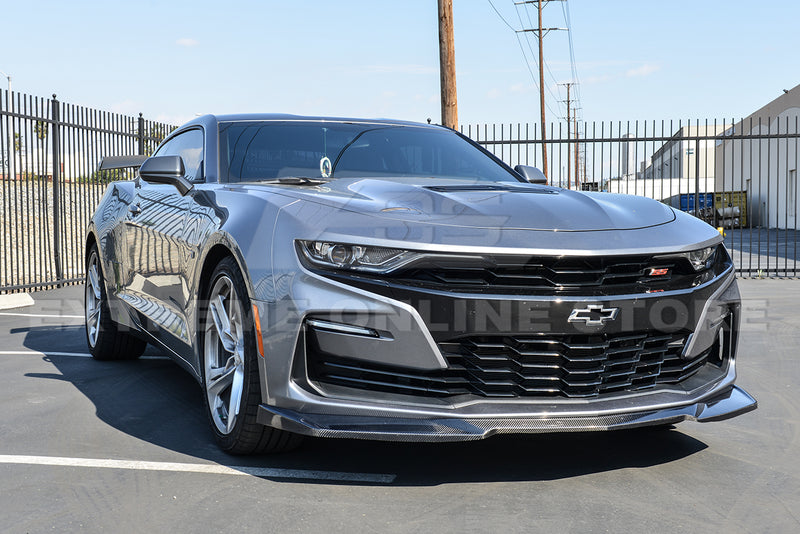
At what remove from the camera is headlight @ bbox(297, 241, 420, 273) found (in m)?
3.00

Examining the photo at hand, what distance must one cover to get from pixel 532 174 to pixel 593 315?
2.01 m

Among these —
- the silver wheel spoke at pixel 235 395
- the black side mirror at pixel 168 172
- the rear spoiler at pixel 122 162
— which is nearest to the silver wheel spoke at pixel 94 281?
the rear spoiler at pixel 122 162

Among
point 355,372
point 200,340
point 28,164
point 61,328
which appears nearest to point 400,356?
point 355,372

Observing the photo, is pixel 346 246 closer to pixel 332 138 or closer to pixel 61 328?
pixel 332 138

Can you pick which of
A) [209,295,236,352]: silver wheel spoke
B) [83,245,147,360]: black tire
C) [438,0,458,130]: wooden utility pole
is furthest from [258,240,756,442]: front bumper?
[438,0,458,130]: wooden utility pole

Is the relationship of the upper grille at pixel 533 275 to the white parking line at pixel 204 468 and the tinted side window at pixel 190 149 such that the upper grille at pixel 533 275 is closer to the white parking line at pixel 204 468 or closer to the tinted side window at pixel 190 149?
the white parking line at pixel 204 468

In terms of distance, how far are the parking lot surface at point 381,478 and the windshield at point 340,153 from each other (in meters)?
1.37

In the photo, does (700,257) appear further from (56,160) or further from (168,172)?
(56,160)

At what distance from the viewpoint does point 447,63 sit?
1399cm

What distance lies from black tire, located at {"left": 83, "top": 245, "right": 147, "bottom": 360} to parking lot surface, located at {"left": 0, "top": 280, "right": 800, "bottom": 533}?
3.62 feet

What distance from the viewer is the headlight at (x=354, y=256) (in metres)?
3.00

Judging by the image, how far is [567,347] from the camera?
9.96 ft

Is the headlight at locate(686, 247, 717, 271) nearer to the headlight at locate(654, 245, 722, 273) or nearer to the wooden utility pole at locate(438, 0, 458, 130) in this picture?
the headlight at locate(654, 245, 722, 273)

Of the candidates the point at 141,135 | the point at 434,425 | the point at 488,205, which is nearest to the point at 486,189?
the point at 488,205
